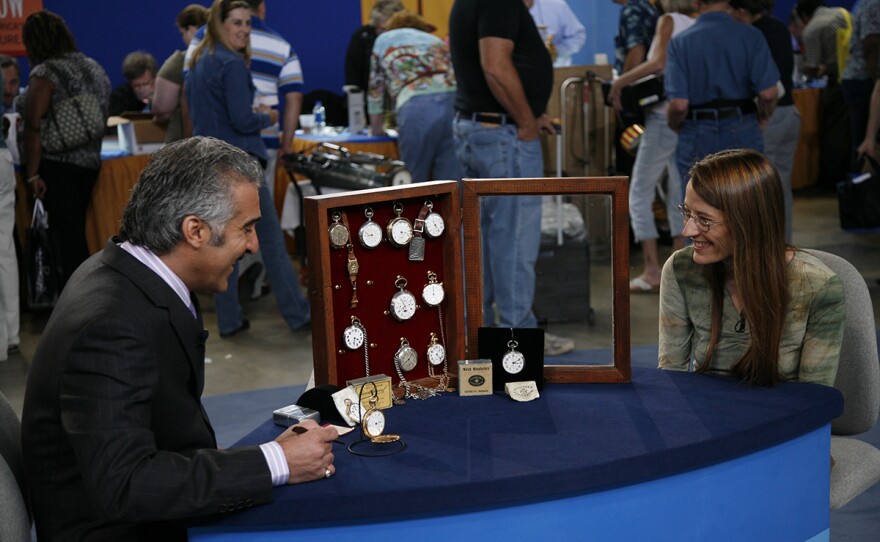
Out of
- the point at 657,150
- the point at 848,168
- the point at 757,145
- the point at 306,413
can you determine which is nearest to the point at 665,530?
the point at 306,413

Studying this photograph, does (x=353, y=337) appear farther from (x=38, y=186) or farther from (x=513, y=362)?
(x=38, y=186)

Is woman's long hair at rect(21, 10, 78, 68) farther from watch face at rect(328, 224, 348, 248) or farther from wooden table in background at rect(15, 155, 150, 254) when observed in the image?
watch face at rect(328, 224, 348, 248)

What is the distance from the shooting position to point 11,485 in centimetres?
166

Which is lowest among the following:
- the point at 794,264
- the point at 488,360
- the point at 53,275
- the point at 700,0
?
the point at 53,275

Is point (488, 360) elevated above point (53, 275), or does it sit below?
above

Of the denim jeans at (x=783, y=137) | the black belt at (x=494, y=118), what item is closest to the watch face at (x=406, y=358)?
the black belt at (x=494, y=118)

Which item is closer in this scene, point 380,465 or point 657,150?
point 380,465

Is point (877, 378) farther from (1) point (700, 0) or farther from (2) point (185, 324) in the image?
(1) point (700, 0)

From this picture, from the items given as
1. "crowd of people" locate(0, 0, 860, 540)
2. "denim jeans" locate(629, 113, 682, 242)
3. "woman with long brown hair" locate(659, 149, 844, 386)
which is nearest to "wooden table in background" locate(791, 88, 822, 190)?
"denim jeans" locate(629, 113, 682, 242)

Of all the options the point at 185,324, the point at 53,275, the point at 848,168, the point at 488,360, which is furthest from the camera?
the point at 848,168

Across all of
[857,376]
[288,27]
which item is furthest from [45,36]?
[288,27]

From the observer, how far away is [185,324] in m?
1.67

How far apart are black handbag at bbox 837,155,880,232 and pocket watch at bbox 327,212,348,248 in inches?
162

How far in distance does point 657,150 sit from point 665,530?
4.04 metres
